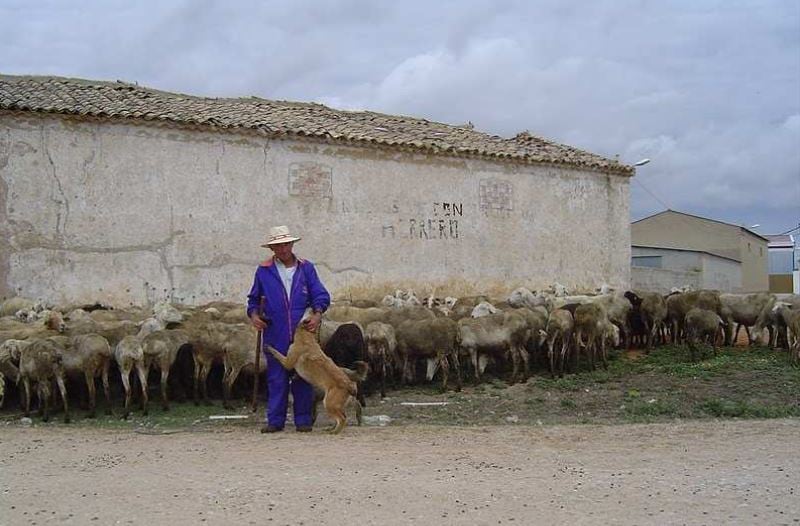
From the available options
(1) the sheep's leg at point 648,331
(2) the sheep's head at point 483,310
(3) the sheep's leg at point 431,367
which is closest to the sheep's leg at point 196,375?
(3) the sheep's leg at point 431,367

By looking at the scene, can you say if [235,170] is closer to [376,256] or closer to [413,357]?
[376,256]

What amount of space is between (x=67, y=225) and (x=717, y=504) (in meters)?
12.7

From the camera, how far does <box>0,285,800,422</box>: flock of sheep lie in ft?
34.4

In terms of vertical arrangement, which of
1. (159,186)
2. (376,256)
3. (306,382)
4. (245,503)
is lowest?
(245,503)

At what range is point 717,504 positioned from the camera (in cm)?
586

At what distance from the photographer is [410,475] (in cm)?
679

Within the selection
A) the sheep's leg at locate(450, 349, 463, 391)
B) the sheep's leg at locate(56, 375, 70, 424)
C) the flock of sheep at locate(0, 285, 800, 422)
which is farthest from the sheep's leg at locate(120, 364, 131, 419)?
the sheep's leg at locate(450, 349, 463, 391)

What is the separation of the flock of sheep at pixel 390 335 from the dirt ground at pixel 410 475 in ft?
4.51

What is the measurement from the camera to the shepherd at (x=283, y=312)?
9.02m

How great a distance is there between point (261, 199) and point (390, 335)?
19.9 feet

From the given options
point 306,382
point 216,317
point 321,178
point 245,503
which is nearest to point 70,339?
point 216,317

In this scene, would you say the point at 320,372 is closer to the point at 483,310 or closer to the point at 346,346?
the point at 346,346

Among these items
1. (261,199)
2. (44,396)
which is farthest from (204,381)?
(261,199)

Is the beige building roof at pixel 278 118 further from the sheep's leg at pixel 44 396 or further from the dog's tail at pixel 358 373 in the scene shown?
the dog's tail at pixel 358 373
